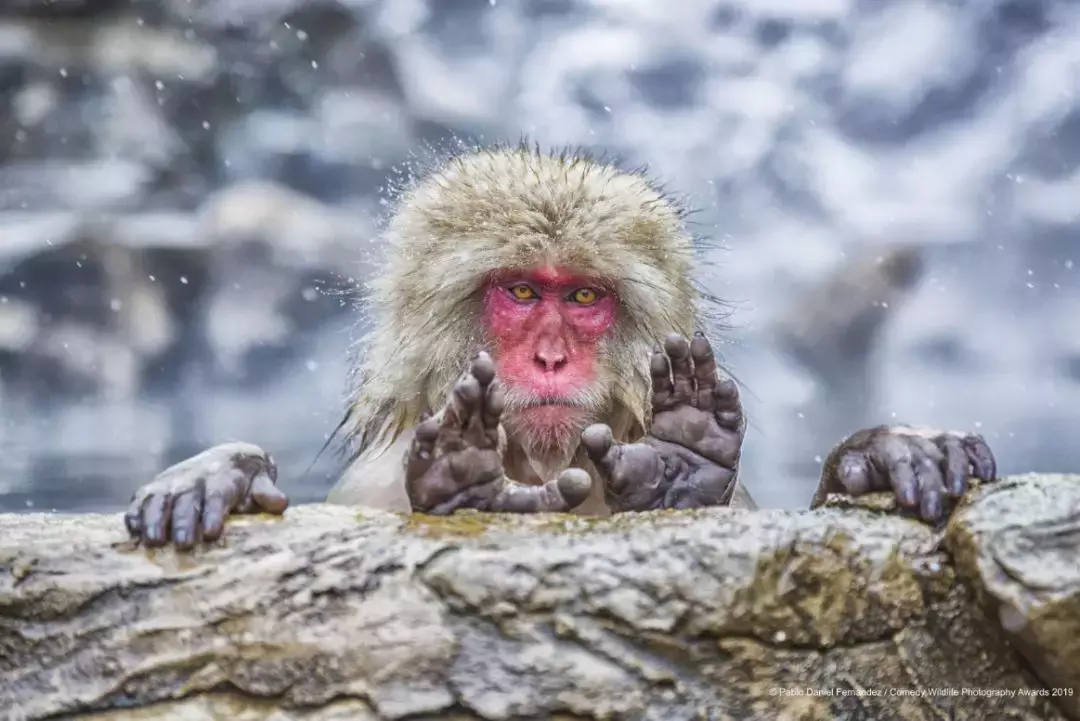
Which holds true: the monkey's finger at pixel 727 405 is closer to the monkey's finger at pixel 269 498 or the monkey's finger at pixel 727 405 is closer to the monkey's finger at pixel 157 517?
the monkey's finger at pixel 269 498

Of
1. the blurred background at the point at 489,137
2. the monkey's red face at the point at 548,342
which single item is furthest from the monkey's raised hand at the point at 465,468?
the blurred background at the point at 489,137

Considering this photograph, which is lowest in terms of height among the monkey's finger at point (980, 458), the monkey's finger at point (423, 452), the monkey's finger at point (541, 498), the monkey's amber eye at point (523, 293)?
the monkey's finger at point (541, 498)

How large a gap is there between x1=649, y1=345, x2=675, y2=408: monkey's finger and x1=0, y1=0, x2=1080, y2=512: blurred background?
405 centimetres

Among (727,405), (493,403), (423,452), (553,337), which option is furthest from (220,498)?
(553,337)

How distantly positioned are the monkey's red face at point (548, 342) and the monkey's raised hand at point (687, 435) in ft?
1.64

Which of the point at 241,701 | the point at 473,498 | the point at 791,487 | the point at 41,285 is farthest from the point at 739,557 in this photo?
the point at 41,285

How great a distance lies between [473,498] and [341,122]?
16.9ft

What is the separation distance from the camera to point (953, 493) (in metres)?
1.94

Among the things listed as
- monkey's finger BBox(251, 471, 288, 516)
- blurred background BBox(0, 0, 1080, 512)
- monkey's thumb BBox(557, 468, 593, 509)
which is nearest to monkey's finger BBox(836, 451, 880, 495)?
monkey's thumb BBox(557, 468, 593, 509)

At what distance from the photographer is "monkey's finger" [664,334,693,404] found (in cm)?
222

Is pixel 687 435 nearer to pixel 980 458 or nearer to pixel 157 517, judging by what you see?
pixel 980 458

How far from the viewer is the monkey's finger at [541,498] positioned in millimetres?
2039

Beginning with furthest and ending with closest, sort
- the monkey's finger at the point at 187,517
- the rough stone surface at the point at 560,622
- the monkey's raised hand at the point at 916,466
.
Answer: the monkey's raised hand at the point at 916,466
the monkey's finger at the point at 187,517
the rough stone surface at the point at 560,622

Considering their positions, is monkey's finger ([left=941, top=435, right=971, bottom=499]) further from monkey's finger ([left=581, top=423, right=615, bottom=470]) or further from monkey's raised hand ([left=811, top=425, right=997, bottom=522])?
monkey's finger ([left=581, top=423, right=615, bottom=470])
